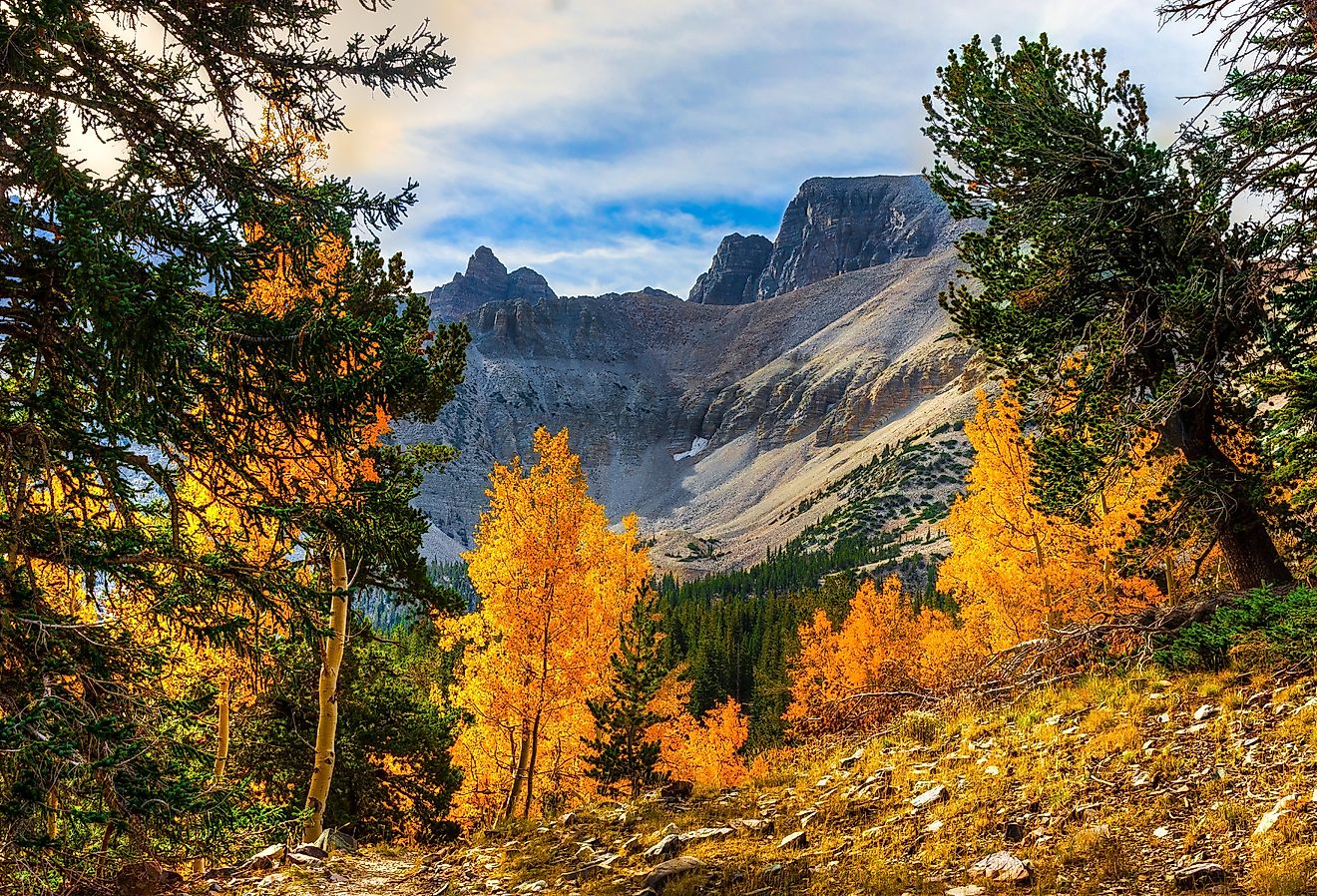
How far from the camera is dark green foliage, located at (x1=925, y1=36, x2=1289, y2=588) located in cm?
1152

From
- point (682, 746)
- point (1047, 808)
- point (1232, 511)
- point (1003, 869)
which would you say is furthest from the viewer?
point (682, 746)

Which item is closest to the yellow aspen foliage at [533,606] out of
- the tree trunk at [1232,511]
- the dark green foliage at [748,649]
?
the tree trunk at [1232,511]

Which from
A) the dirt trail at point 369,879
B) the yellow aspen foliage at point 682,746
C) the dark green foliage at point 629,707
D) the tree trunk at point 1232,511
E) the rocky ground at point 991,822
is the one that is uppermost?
the tree trunk at point 1232,511

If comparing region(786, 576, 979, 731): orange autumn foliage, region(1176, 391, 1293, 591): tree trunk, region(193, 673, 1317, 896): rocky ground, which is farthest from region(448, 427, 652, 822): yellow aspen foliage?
region(786, 576, 979, 731): orange autumn foliage

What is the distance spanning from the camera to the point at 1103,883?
217 inches

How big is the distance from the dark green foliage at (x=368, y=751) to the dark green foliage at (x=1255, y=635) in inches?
468

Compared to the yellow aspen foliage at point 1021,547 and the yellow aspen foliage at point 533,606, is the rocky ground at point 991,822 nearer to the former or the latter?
the yellow aspen foliage at point 533,606

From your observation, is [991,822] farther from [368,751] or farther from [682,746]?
[682,746]

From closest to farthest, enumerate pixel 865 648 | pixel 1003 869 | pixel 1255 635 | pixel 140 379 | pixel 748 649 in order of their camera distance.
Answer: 1. pixel 140 379
2. pixel 1003 869
3. pixel 1255 635
4. pixel 865 648
5. pixel 748 649

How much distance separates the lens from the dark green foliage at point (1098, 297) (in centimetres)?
1152

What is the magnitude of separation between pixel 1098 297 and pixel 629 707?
19.2 m

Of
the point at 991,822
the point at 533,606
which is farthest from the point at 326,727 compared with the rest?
the point at 991,822

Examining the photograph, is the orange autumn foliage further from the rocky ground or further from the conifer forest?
the rocky ground

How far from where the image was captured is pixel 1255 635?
10.0m
